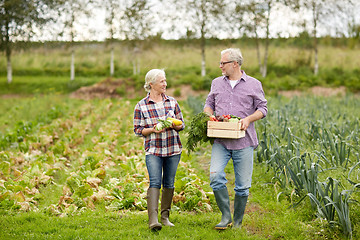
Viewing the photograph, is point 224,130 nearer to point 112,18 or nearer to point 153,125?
point 153,125

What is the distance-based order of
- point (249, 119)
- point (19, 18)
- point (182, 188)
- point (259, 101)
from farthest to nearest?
point (19, 18) < point (182, 188) < point (259, 101) < point (249, 119)

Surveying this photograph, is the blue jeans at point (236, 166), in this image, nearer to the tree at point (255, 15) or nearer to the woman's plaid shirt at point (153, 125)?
the woman's plaid shirt at point (153, 125)

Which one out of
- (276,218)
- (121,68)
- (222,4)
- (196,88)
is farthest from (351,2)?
(276,218)

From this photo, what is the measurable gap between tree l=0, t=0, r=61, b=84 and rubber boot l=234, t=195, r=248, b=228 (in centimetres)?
2469

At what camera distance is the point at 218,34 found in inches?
1138

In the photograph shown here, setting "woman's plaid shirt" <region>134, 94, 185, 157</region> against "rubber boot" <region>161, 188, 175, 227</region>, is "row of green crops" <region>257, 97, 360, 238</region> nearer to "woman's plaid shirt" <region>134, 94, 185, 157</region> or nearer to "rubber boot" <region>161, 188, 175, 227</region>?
"rubber boot" <region>161, 188, 175, 227</region>

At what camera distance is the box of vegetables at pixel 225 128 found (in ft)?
13.4

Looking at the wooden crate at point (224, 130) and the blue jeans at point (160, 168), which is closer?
the wooden crate at point (224, 130)

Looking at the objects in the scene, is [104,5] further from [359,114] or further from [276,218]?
[276,218]

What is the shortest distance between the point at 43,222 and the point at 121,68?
27107mm

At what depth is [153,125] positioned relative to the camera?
14.8 feet

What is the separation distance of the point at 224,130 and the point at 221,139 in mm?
237

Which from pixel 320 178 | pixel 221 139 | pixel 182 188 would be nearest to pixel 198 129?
pixel 221 139

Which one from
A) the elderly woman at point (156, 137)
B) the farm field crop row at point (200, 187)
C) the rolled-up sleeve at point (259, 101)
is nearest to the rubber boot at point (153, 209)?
the elderly woman at point (156, 137)
